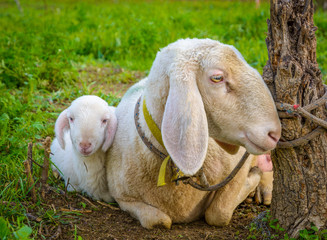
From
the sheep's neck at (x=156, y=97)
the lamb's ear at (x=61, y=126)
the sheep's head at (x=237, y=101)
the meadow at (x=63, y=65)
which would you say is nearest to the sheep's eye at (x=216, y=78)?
the sheep's head at (x=237, y=101)

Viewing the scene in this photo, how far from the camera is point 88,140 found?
131 inches

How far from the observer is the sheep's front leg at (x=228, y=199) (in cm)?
323

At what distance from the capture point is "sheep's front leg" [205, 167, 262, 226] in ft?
10.6

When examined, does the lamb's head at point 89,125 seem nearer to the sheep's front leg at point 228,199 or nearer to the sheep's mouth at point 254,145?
the sheep's front leg at point 228,199

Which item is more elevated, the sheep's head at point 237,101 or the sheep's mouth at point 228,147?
the sheep's head at point 237,101

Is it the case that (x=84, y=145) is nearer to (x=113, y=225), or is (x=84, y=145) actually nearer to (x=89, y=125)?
(x=89, y=125)

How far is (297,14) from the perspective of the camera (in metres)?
2.51

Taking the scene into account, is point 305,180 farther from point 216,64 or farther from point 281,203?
point 216,64

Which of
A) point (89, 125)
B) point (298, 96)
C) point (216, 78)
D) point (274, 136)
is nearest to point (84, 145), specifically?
point (89, 125)

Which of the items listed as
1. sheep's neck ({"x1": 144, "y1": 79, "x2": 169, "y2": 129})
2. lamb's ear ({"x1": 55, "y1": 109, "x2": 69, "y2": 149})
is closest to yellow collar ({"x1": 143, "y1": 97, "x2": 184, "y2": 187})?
sheep's neck ({"x1": 144, "y1": 79, "x2": 169, "y2": 129})

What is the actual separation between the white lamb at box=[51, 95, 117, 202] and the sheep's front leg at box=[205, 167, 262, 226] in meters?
0.91

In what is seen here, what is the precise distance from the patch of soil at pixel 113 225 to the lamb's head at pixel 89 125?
0.43 meters

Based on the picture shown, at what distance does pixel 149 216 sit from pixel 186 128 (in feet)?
3.34

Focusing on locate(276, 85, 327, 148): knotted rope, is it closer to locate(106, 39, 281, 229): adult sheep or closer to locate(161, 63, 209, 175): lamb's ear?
locate(106, 39, 281, 229): adult sheep
